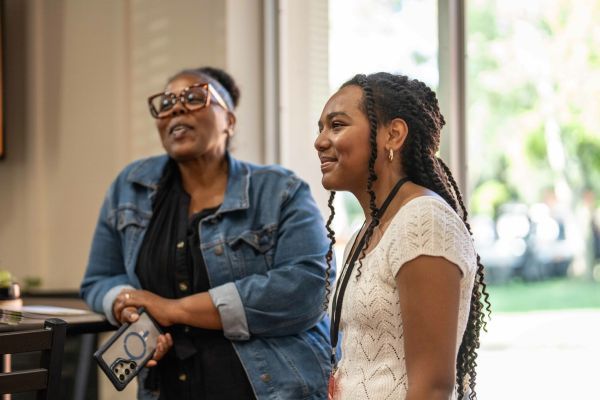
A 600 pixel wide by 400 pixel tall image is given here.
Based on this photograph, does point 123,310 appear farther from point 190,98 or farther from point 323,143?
point 323,143

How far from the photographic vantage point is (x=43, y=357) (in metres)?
1.95

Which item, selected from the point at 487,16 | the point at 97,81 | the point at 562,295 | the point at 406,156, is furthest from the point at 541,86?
the point at 97,81

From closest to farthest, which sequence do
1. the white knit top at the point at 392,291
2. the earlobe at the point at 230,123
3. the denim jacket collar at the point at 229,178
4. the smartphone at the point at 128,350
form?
the white knit top at the point at 392,291 < the smartphone at the point at 128,350 < the denim jacket collar at the point at 229,178 < the earlobe at the point at 230,123

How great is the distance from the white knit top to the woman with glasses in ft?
2.53

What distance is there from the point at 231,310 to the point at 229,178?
45cm

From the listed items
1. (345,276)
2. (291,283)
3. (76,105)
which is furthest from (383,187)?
(76,105)

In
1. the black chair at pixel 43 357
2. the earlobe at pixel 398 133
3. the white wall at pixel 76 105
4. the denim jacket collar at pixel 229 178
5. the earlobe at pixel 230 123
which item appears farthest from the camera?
the white wall at pixel 76 105

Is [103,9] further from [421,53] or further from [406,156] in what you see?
[406,156]

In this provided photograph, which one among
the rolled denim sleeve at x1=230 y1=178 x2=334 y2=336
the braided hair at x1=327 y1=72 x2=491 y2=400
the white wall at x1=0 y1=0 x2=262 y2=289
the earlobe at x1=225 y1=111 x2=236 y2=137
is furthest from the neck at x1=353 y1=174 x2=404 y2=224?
the white wall at x1=0 y1=0 x2=262 y2=289

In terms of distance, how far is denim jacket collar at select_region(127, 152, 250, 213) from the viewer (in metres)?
2.53

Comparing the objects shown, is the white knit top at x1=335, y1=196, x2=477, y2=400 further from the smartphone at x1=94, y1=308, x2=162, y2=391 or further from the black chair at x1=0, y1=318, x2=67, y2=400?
the smartphone at x1=94, y1=308, x2=162, y2=391

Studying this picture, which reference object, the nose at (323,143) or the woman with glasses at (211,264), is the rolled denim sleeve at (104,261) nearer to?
the woman with glasses at (211,264)

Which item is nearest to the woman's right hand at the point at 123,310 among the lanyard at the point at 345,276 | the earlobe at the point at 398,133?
the lanyard at the point at 345,276

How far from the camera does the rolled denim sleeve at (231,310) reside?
235cm
